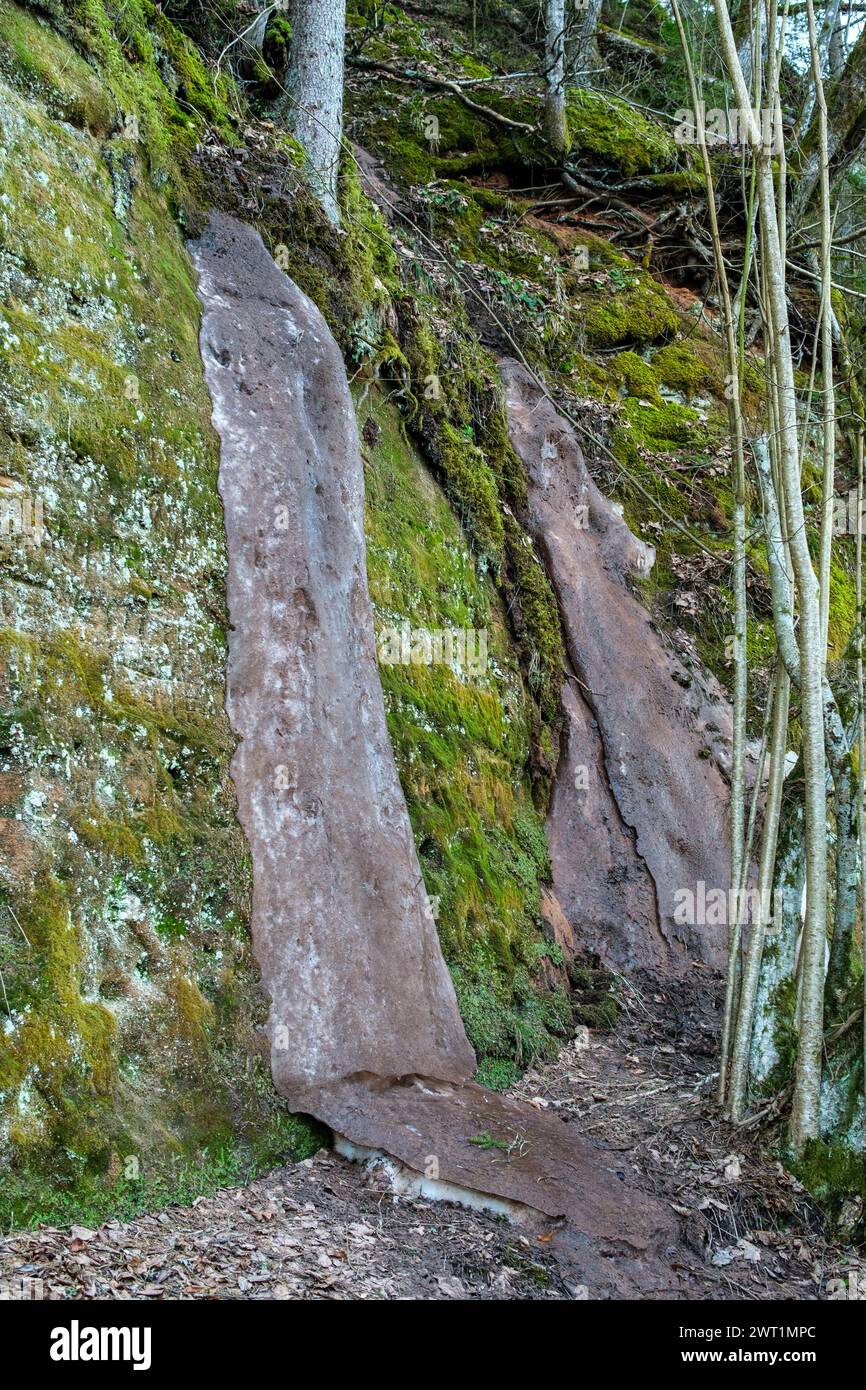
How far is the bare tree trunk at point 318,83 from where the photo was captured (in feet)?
27.5

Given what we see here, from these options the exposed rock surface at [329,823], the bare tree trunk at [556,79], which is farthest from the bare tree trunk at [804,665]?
the bare tree trunk at [556,79]

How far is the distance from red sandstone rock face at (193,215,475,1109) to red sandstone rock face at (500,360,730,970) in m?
2.88

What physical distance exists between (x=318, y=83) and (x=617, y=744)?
20.1 ft

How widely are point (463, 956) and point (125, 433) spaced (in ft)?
12.2

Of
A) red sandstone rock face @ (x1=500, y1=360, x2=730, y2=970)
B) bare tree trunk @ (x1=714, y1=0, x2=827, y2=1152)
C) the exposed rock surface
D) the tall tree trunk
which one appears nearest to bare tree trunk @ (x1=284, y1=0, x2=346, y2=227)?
the exposed rock surface

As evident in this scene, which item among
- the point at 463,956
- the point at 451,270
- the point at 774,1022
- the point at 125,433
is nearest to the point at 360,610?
the point at 125,433

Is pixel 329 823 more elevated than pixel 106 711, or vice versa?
pixel 106 711

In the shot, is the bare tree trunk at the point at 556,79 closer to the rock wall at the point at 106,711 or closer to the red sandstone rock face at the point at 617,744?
the red sandstone rock face at the point at 617,744

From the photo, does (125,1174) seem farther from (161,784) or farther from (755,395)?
(755,395)

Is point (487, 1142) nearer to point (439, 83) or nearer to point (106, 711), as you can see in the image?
point (106, 711)

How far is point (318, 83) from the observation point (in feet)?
28.4

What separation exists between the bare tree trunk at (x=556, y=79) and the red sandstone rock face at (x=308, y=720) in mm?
9354

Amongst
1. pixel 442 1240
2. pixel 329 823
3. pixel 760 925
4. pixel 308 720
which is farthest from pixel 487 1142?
pixel 308 720

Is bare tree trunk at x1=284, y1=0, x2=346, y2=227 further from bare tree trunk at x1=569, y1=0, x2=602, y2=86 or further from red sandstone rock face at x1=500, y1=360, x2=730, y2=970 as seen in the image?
bare tree trunk at x1=569, y1=0, x2=602, y2=86
